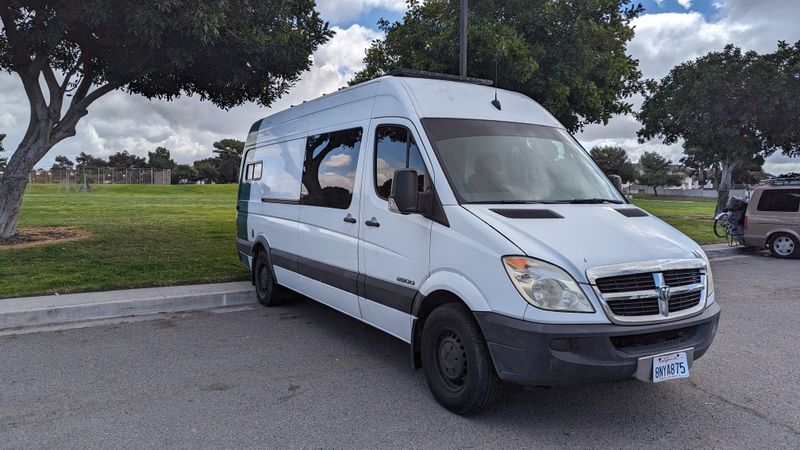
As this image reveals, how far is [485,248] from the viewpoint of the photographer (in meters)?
3.44

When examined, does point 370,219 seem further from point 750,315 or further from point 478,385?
point 750,315

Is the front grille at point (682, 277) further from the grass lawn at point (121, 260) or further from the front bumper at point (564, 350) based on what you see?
the grass lawn at point (121, 260)

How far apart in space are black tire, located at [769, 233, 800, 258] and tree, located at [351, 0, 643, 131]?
539 centimetres

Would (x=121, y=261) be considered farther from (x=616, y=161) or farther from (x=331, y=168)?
(x=616, y=161)

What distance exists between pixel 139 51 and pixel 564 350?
9630 millimetres

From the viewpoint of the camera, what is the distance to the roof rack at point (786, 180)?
502 inches

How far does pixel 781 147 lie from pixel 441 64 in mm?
17240

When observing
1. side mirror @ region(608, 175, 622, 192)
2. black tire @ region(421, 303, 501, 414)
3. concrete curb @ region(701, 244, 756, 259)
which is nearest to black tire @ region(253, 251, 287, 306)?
black tire @ region(421, 303, 501, 414)

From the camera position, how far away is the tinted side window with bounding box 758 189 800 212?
501 inches

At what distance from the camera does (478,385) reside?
11.5 ft

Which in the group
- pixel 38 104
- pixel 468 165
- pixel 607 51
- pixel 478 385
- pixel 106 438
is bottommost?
pixel 106 438

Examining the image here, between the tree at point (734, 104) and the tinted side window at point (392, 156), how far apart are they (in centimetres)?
1870

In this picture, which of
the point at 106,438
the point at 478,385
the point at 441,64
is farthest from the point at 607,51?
the point at 106,438

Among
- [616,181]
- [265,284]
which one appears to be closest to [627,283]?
[616,181]
